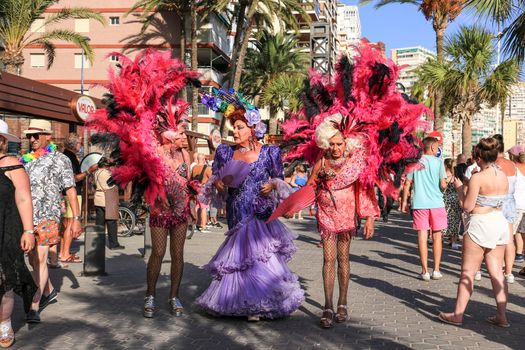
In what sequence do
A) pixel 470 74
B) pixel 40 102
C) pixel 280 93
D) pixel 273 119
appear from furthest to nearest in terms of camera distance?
pixel 273 119, pixel 280 93, pixel 470 74, pixel 40 102

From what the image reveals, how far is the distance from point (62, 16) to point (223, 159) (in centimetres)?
1904

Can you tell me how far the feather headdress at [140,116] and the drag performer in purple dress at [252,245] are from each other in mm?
645

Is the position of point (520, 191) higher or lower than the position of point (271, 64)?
lower

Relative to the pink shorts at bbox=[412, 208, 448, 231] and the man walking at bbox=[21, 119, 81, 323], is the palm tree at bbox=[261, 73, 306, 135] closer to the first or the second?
the pink shorts at bbox=[412, 208, 448, 231]

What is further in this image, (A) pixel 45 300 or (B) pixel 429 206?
(B) pixel 429 206

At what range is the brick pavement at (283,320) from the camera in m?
4.84

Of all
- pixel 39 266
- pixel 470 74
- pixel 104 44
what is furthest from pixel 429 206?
pixel 104 44

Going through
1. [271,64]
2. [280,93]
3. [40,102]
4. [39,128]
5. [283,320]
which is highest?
[271,64]

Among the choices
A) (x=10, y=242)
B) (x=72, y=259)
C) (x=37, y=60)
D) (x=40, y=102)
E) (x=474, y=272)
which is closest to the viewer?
(x=10, y=242)

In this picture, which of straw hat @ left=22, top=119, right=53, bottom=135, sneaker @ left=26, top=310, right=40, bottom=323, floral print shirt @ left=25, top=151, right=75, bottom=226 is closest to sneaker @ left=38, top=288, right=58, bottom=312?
sneaker @ left=26, top=310, right=40, bottom=323

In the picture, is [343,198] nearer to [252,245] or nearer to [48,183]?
[252,245]

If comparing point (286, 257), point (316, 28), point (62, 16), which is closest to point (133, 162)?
point (286, 257)

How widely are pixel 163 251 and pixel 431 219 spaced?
4.00 metres

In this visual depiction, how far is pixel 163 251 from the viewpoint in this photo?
223 inches
